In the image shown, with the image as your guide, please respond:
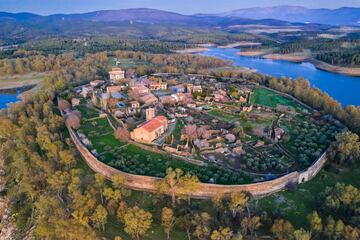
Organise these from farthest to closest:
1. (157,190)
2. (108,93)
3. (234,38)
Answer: (234,38), (108,93), (157,190)

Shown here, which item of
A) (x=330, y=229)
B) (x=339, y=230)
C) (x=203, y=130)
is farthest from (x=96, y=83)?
(x=339, y=230)

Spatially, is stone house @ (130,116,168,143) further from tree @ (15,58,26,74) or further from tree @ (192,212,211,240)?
tree @ (15,58,26,74)

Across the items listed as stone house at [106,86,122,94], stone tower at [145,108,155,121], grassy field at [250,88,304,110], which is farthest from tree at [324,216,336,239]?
stone house at [106,86,122,94]

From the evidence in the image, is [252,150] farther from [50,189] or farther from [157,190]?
[50,189]

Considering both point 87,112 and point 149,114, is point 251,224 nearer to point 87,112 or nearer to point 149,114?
point 149,114

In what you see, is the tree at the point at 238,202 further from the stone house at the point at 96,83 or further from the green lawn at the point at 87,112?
the stone house at the point at 96,83

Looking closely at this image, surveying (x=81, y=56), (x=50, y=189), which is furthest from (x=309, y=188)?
(x=81, y=56)
